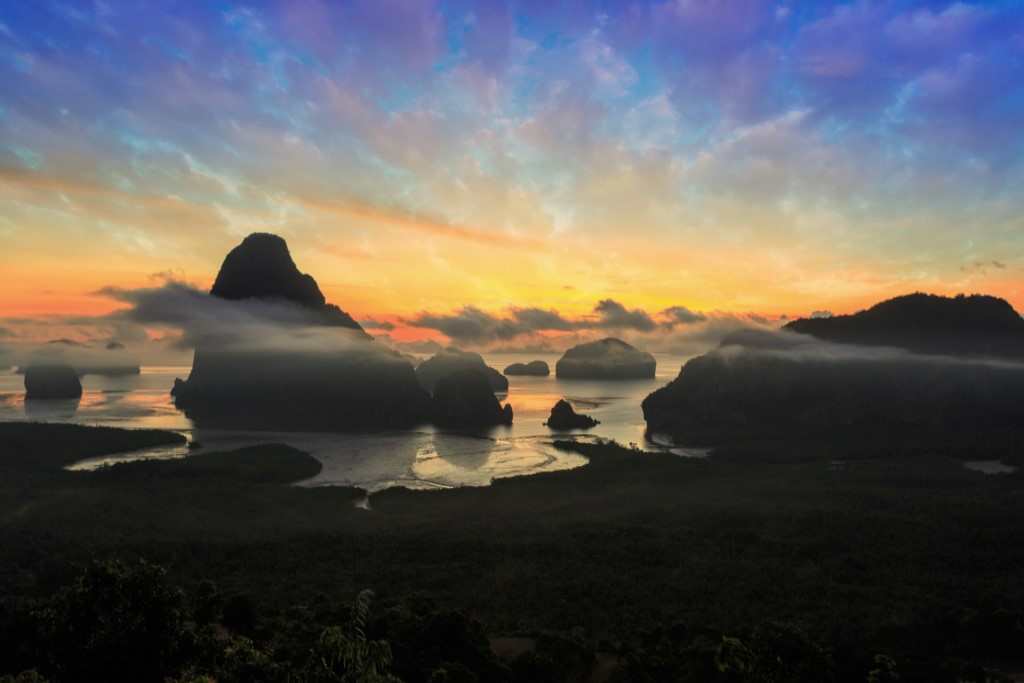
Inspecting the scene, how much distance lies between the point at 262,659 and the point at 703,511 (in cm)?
5407

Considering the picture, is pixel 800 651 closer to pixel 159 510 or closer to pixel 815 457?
pixel 159 510

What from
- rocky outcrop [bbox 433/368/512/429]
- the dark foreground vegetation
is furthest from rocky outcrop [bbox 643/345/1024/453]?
the dark foreground vegetation

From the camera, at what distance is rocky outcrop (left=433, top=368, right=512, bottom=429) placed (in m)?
183

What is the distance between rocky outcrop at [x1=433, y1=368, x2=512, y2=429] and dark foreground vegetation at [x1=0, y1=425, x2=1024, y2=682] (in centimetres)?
9334

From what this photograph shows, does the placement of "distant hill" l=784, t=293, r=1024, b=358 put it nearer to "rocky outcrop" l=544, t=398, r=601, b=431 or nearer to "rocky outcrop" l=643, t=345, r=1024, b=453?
"rocky outcrop" l=643, t=345, r=1024, b=453

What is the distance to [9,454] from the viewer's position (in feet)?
340

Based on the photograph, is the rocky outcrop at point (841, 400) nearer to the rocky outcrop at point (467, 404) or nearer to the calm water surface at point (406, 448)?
the calm water surface at point (406, 448)

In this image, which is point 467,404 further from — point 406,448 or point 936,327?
point 936,327

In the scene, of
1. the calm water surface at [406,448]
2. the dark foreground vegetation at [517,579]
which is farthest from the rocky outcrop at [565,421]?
the dark foreground vegetation at [517,579]

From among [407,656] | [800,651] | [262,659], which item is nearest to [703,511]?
[800,651]

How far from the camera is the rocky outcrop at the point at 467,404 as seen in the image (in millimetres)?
183125

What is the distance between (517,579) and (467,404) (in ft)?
457

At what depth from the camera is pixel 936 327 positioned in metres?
175

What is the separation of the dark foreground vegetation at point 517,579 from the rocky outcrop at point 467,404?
306 feet
